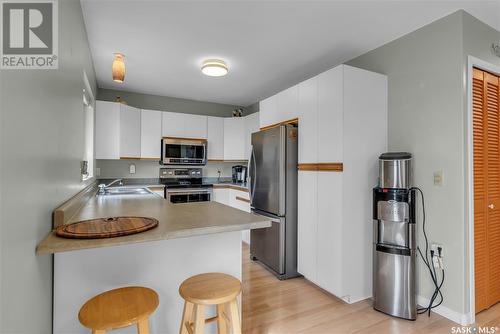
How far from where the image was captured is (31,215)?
3.15 feet

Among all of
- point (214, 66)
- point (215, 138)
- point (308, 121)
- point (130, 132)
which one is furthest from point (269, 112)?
point (130, 132)

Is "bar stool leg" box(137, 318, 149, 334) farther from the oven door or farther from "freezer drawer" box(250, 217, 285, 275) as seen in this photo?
the oven door

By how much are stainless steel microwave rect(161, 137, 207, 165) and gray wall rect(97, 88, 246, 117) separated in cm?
72

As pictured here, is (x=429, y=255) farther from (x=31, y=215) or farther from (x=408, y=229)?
(x=31, y=215)

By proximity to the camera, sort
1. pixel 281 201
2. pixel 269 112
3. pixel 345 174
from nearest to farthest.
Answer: pixel 345 174 → pixel 281 201 → pixel 269 112

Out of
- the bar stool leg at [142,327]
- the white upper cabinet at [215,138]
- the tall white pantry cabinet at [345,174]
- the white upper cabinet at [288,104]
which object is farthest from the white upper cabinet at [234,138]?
the bar stool leg at [142,327]

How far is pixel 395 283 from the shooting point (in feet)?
6.89

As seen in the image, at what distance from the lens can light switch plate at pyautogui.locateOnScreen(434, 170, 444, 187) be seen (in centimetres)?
209

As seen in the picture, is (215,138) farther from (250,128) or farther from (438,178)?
(438,178)

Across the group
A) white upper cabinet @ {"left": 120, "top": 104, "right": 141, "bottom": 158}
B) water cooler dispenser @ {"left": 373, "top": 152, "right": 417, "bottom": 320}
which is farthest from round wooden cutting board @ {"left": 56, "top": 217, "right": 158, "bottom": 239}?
white upper cabinet @ {"left": 120, "top": 104, "right": 141, "bottom": 158}

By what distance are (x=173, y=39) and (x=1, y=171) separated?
7.06 feet

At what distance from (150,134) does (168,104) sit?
78 cm

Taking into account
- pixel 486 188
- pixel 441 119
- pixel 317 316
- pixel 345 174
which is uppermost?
pixel 441 119

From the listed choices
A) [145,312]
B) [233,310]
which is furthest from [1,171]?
[233,310]
